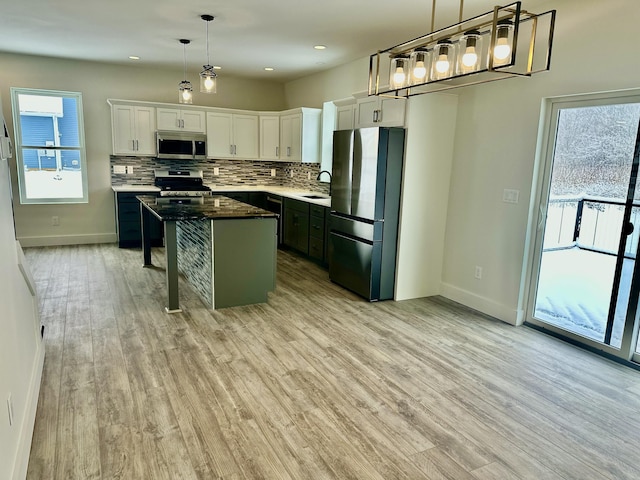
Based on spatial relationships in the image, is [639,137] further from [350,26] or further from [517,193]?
[350,26]

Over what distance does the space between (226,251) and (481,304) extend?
253 centimetres

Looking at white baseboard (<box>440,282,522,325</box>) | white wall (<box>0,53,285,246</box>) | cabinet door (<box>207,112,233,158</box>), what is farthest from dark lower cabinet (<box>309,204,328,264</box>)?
white wall (<box>0,53,285,246</box>)

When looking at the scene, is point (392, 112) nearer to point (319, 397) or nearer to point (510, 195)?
point (510, 195)

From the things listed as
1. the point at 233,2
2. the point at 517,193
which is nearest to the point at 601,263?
the point at 517,193

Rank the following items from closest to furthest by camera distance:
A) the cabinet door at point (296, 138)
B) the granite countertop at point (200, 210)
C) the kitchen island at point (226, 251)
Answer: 1. the granite countertop at point (200, 210)
2. the kitchen island at point (226, 251)
3. the cabinet door at point (296, 138)

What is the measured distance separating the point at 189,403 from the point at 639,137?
3.55m

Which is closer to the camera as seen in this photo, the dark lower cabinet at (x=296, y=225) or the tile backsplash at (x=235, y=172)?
the dark lower cabinet at (x=296, y=225)

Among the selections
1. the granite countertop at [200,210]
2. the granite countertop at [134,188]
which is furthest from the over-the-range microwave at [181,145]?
the granite countertop at [200,210]

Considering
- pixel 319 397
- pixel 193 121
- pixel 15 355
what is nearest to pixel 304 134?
pixel 193 121

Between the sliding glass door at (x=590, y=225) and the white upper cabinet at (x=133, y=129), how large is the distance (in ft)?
17.7

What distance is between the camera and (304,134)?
21.6ft

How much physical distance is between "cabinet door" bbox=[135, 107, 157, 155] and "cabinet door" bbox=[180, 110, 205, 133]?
1.43 feet

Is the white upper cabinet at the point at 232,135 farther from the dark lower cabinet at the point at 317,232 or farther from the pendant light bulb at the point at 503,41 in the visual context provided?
the pendant light bulb at the point at 503,41

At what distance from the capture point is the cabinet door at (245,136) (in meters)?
7.18
